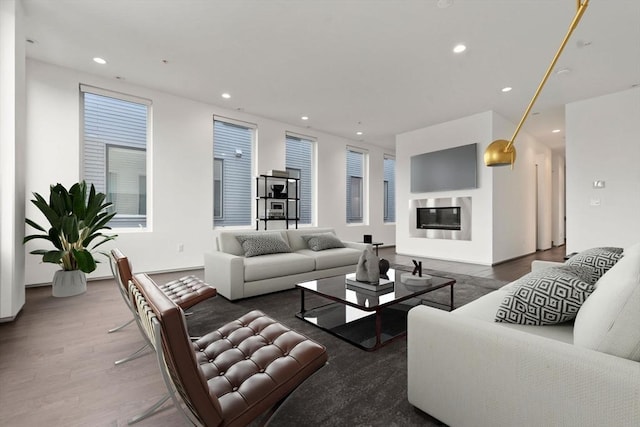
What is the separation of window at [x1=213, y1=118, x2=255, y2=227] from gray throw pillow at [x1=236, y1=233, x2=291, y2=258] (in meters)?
2.00

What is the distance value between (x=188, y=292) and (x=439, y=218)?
5.40 meters

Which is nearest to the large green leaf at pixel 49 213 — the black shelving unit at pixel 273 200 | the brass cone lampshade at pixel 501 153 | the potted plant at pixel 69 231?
the potted plant at pixel 69 231

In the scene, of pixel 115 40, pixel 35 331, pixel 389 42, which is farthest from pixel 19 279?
pixel 389 42

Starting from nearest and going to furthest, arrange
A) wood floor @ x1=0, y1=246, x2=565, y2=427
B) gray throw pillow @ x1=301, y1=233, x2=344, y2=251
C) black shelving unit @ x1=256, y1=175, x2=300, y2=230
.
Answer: wood floor @ x1=0, y1=246, x2=565, y2=427 → gray throw pillow @ x1=301, y1=233, x2=344, y2=251 → black shelving unit @ x1=256, y1=175, x2=300, y2=230

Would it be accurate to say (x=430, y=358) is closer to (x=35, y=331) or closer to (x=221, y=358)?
(x=221, y=358)

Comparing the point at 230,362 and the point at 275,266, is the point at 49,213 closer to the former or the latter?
the point at 275,266

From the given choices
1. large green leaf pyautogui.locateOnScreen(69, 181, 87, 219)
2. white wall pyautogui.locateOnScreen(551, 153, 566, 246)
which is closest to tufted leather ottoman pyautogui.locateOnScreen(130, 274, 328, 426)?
large green leaf pyautogui.locateOnScreen(69, 181, 87, 219)

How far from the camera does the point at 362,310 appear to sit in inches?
88.0

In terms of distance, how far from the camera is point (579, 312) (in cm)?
123

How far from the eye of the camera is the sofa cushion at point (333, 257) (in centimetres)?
388

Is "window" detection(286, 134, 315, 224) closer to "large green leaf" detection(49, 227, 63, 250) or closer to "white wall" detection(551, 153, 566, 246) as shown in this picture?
"large green leaf" detection(49, 227, 63, 250)

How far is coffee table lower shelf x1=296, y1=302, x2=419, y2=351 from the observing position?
2.20m

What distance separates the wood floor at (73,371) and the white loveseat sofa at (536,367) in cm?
126

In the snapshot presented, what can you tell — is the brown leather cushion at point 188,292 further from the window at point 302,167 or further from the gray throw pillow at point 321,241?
the window at point 302,167
